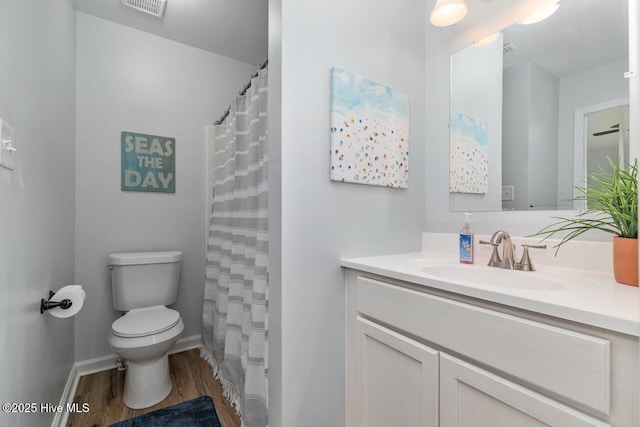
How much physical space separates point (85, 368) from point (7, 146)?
1841 millimetres

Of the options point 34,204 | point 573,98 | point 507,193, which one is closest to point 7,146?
point 34,204

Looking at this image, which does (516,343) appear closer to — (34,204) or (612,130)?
(612,130)

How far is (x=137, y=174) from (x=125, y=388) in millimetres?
1427

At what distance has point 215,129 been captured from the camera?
7.82 ft

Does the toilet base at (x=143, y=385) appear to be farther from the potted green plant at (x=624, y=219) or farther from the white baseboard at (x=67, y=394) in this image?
the potted green plant at (x=624, y=219)

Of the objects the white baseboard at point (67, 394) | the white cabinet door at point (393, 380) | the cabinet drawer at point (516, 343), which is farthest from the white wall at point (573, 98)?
the white baseboard at point (67, 394)

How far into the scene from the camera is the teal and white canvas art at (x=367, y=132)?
1.18 meters

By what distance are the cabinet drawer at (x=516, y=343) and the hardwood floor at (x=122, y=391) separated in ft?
3.96

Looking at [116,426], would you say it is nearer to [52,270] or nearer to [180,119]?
[52,270]

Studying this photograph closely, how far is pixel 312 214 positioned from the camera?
1.13 metres

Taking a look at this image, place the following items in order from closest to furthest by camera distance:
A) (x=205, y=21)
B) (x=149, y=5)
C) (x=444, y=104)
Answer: (x=444, y=104) < (x=149, y=5) < (x=205, y=21)

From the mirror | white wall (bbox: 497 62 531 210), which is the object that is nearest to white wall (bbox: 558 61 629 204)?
the mirror

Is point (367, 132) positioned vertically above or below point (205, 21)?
below

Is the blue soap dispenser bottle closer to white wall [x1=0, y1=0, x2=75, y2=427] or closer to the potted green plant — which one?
the potted green plant
